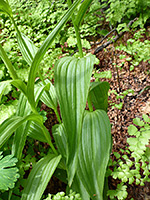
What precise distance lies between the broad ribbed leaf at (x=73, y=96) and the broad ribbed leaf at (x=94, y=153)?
0.23m

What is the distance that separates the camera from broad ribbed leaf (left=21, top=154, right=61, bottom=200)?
3.87 feet

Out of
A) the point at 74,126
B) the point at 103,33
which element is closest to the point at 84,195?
the point at 74,126

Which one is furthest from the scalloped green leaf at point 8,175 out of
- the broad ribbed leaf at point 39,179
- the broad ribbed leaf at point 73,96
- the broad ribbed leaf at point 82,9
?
the broad ribbed leaf at point 82,9

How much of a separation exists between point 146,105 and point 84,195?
1.15m

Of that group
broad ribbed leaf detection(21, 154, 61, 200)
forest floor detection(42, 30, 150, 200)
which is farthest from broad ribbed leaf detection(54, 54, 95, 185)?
forest floor detection(42, 30, 150, 200)

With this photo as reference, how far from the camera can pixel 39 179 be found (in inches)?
48.4

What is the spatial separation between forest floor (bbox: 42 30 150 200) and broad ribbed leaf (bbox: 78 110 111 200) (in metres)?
0.66

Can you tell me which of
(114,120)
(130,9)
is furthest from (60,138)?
(130,9)

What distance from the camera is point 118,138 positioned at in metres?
1.88

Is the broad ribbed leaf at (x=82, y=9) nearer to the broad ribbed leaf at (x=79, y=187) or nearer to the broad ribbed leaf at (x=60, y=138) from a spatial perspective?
the broad ribbed leaf at (x=60, y=138)

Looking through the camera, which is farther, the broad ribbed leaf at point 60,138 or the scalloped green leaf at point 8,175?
the broad ribbed leaf at point 60,138

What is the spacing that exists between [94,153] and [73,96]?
1.45ft

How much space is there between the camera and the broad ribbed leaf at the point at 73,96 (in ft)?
2.81

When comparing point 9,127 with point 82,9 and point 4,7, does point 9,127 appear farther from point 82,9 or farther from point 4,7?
point 82,9
